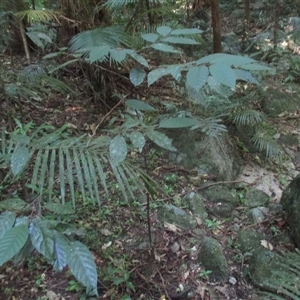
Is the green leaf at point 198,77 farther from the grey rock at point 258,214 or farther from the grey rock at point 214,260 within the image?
the grey rock at point 258,214

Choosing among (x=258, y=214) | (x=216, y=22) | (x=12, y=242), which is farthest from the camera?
(x=216, y=22)

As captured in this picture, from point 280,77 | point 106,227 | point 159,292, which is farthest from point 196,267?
point 280,77

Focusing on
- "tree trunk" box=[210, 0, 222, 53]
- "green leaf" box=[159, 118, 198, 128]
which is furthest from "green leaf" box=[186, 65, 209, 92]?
"tree trunk" box=[210, 0, 222, 53]

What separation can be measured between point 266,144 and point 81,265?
316cm

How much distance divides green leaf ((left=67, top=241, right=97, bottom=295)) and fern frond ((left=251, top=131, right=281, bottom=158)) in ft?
10.2

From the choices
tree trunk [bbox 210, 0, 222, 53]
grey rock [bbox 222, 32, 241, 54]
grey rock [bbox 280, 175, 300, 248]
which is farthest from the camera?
grey rock [bbox 222, 32, 241, 54]

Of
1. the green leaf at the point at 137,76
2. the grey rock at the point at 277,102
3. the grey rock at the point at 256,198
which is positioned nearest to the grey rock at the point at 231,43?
the grey rock at the point at 277,102

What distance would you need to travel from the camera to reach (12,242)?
871 mm

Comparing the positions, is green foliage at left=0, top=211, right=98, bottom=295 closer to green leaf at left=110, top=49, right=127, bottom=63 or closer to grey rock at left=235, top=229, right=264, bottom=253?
green leaf at left=110, top=49, right=127, bottom=63

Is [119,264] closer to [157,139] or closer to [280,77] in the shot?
[157,139]

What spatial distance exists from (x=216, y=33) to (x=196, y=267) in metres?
3.32

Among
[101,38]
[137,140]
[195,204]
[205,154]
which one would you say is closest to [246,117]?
[205,154]

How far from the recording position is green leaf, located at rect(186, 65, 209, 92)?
104cm

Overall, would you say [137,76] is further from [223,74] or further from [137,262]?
[137,262]
